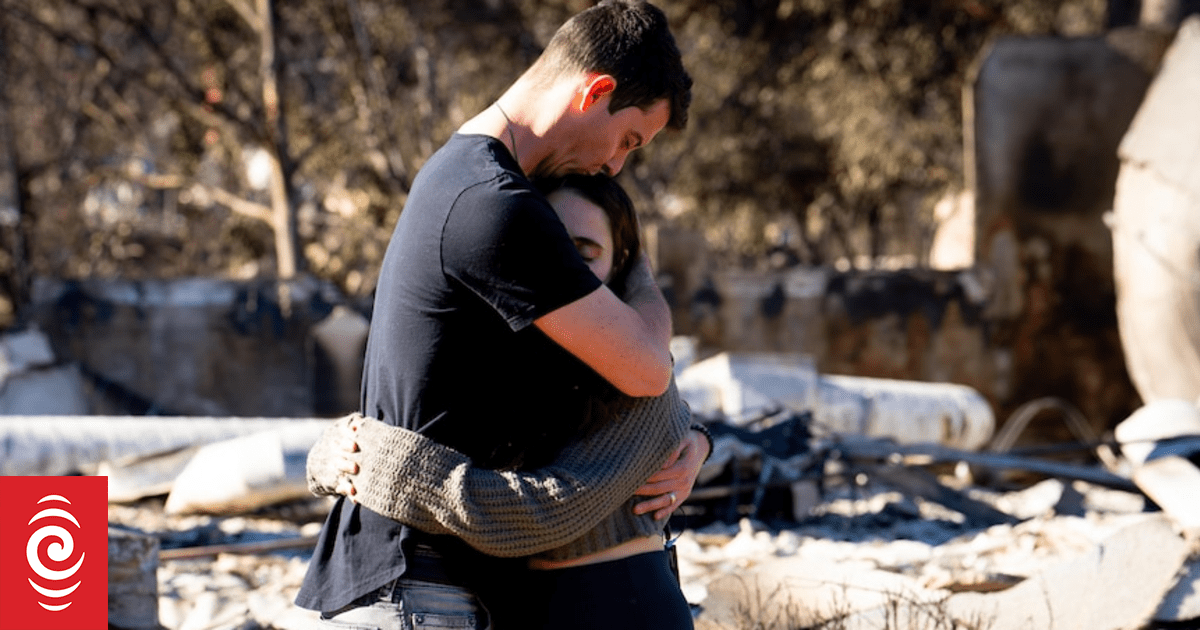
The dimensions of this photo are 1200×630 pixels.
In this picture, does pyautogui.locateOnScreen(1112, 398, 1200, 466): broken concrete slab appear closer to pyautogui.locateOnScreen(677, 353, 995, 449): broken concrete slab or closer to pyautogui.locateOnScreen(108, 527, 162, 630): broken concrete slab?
pyautogui.locateOnScreen(677, 353, 995, 449): broken concrete slab

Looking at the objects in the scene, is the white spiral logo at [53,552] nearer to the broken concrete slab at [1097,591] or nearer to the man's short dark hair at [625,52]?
the man's short dark hair at [625,52]

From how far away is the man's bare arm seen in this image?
1571 millimetres

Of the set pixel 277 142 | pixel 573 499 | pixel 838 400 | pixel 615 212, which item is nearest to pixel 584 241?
pixel 615 212

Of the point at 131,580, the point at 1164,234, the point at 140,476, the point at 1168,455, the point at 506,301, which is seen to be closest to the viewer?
the point at 506,301

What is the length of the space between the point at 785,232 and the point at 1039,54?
1923 cm

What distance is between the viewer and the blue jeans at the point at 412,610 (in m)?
1.65

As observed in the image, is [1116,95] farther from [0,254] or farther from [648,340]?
[0,254]

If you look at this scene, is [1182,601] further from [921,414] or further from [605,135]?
[921,414]

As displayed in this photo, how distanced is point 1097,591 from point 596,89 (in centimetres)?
225

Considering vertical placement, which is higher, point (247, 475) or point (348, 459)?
point (348, 459)

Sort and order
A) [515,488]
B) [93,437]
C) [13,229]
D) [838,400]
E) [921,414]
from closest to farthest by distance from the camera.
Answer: [515,488], [93,437], [838,400], [921,414], [13,229]

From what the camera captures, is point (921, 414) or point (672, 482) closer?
point (672, 482)

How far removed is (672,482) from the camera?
186cm

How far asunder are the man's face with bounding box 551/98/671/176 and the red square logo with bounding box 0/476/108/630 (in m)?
1.72
